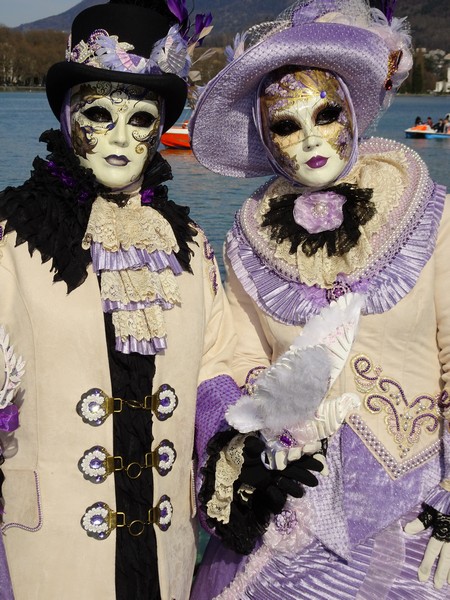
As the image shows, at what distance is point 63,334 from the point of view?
6.41ft

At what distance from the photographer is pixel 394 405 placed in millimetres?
2232

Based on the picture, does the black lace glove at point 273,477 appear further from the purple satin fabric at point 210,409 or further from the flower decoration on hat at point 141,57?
the flower decoration on hat at point 141,57

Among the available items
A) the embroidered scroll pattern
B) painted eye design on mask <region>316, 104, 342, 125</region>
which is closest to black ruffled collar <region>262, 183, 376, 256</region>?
painted eye design on mask <region>316, 104, 342, 125</region>

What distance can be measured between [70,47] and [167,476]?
3.97 feet

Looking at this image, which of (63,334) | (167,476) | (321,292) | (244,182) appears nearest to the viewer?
(63,334)

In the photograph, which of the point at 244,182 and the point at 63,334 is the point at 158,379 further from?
the point at 244,182

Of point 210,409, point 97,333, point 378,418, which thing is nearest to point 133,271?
point 97,333

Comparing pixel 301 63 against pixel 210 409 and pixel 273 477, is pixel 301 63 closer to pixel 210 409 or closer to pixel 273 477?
pixel 210 409

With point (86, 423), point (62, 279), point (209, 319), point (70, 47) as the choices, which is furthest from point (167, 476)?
point (70, 47)

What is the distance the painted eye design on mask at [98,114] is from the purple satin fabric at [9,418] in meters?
0.77

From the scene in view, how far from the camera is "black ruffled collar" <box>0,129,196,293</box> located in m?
1.97

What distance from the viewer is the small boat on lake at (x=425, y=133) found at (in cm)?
3092

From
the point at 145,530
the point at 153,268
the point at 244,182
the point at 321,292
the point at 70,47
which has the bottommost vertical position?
the point at 244,182

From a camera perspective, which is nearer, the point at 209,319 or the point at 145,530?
the point at 145,530
